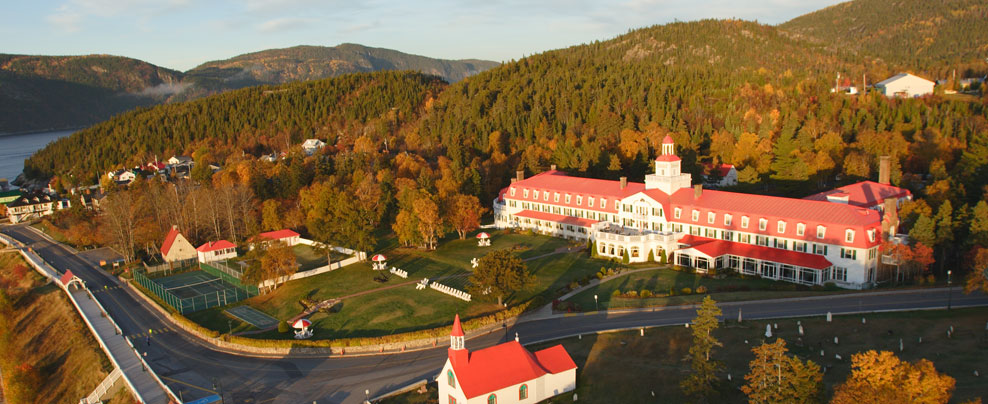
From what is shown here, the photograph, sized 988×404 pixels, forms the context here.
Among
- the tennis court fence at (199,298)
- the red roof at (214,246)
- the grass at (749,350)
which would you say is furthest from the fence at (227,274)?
the grass at (749,350)

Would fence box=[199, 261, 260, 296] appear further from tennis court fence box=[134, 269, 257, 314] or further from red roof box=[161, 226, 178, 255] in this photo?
red roof box=[161, 226, 178, 255]

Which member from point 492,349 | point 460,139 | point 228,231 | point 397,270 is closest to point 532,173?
point 460,139

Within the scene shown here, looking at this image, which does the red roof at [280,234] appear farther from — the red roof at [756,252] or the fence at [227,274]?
the red roof at [756,252]

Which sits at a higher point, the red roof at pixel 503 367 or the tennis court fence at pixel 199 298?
the red roof at pixel 503 367

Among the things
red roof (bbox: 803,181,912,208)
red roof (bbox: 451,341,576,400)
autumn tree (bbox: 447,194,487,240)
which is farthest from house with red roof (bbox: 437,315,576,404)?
red roof (bbox: 803,181,912,208)

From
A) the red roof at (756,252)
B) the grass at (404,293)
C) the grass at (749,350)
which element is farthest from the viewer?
the red roof at (756,252)

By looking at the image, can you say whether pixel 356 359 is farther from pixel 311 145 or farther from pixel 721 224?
pixel 311 145
